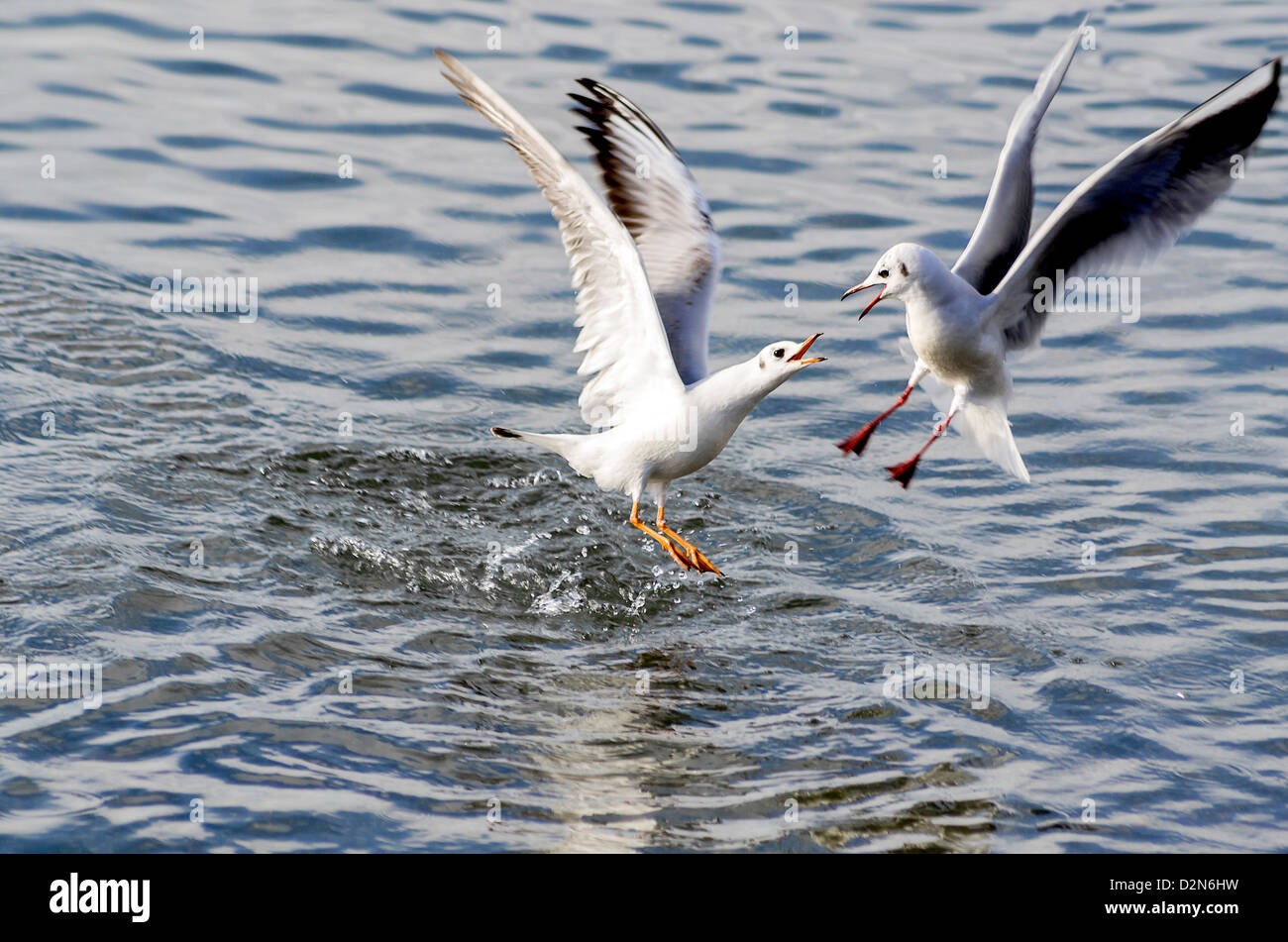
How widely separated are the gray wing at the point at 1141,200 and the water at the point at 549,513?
1.56m

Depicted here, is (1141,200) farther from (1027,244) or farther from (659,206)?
(659,206)

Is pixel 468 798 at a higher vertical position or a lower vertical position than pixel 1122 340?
lower

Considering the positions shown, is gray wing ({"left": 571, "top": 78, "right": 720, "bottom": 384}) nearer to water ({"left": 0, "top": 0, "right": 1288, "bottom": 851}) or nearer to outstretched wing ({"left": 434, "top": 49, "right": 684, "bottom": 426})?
outstretched wing ({"left": 434, "top": 49, "right": 684, "bottom": 426})

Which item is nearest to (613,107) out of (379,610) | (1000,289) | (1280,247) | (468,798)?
(1000,289)

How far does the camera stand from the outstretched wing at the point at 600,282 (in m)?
7.06

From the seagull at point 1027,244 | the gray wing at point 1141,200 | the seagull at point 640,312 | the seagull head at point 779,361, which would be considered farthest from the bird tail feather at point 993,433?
the seagull head at point 779,361

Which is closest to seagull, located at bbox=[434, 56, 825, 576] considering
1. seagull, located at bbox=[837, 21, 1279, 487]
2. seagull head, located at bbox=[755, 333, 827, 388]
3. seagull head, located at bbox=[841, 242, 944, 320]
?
seagull head, located at bbox=[755, 333, 827, 388]

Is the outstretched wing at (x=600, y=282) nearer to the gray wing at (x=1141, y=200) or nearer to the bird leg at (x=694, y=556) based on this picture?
the bird leg at (x=694, y=556)

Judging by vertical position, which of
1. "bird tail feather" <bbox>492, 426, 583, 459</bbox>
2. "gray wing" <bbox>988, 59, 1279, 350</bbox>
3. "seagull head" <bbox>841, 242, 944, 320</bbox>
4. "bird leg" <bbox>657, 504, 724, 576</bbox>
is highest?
"gray wing" <bbox>988, 59, 1279, 350</bbox>

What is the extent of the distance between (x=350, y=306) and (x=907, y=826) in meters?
6.60

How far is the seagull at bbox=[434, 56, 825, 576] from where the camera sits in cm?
720
